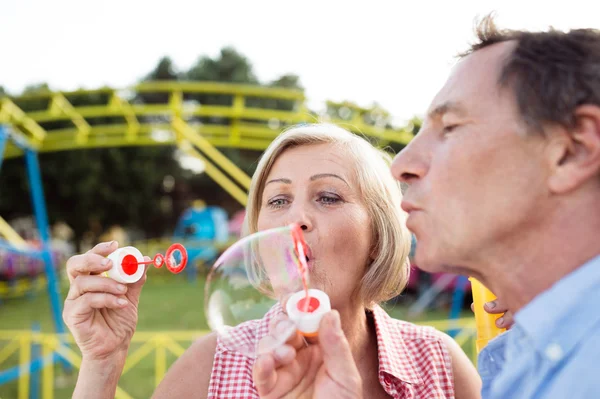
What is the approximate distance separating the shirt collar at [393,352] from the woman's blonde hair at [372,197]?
0.09m

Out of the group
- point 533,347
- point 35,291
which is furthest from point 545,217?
point 35,291

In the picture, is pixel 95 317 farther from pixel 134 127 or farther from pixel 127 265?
pixel 134 127

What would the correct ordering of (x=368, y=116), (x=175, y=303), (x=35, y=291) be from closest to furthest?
(x=368, y=116), (x=175, y=303), (x=35, y=291)

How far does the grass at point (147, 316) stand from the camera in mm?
7031

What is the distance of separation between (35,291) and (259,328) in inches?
766

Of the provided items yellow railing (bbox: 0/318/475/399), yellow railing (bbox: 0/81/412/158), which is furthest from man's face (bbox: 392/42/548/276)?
yellow railing (bbox: 0/81/412/158)

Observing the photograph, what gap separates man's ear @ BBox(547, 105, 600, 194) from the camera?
1157 millimetres

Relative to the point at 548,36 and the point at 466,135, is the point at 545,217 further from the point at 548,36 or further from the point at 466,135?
the point at 548,36

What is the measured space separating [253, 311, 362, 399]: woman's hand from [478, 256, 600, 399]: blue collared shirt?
332 mm

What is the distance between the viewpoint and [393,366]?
191cm

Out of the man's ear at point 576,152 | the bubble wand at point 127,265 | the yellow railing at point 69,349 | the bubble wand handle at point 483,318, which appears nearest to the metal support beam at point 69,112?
the yellow railing at point 69,349

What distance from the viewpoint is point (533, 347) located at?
3.84 feet

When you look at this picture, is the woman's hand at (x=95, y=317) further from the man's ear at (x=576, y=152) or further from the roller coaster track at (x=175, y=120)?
the roller coaster track at (x=175, y=120)

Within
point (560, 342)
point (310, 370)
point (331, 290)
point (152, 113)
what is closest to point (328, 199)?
point (331, 290)
